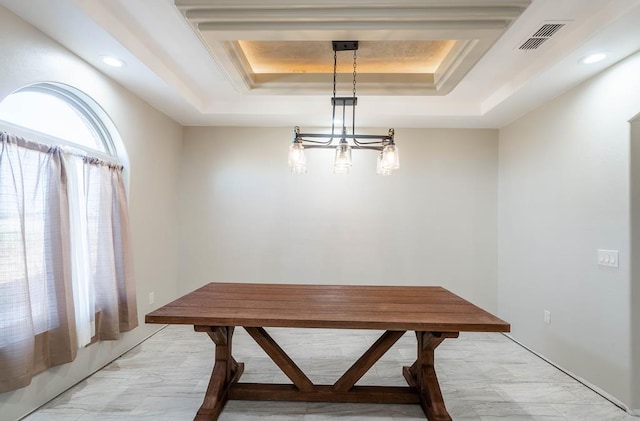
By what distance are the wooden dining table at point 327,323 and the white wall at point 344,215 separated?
1.47 meters

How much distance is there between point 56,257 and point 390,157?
236 centimetres

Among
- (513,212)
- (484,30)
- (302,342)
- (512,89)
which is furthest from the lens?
(513,212)

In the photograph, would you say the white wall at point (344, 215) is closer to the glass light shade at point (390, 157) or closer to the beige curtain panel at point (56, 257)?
the beige curtain panel at point (56, 257)

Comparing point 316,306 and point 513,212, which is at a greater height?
point 513,212

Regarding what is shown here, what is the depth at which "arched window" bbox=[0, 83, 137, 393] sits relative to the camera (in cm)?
187

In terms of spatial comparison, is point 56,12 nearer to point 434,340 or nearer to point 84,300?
point 84,300

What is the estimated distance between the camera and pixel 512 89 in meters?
2.92

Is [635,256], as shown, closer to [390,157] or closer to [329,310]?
[390,157]

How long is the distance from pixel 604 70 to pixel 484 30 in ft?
4.01

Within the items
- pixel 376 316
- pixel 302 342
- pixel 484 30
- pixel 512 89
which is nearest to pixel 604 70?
pixel 512 89

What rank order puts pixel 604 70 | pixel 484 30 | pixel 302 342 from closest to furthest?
pixel 484 30
pixel 604 70
pixel 302 342

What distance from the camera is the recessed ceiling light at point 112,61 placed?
7.77 feet

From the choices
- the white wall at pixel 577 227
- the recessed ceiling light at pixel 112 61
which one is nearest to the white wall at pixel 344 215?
the white wall at pixel 577 227

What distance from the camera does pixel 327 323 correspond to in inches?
67.4
